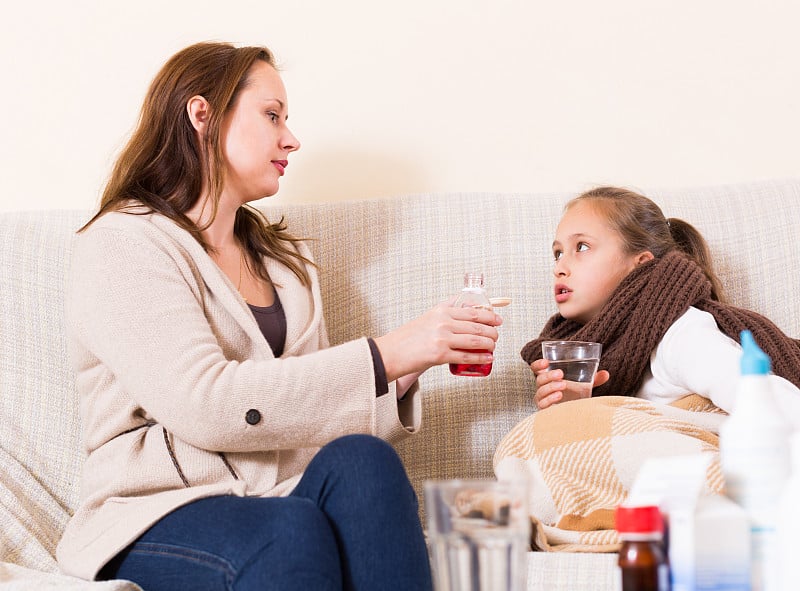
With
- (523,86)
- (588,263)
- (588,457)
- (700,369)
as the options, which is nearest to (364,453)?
(588,457)

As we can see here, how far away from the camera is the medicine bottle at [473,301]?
53.9 inches

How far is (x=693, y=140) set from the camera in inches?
84.8

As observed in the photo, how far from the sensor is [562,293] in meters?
1.78

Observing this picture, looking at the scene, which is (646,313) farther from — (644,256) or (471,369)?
(471,369)

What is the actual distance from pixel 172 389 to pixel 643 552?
774 mm

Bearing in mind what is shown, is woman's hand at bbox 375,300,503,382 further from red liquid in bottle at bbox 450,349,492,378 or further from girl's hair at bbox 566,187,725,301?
girl's hair at bbox 566,187,725,301

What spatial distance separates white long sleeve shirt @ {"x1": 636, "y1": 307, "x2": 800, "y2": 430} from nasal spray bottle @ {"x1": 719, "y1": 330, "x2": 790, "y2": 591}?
0.71 m

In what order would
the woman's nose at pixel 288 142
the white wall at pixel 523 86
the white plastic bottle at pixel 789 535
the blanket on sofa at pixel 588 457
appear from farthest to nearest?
the white wall at pixel 523 86
the woman's nose at pixel 288 142
the blanket on sofa at pixel 588 457
the white plastic bottle at pixel 789 535

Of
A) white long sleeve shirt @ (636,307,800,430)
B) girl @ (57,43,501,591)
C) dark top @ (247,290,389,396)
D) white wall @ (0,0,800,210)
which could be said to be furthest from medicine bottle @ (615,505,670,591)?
white wall @ (0,0,800,210)

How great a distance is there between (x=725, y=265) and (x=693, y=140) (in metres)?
0.41

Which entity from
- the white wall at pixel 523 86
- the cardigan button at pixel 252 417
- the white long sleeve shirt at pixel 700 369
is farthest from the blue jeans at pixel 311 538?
the white wall at pixel 523 86

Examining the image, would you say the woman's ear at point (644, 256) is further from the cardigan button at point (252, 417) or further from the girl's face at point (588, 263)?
the cardigan button at point (252, 417)

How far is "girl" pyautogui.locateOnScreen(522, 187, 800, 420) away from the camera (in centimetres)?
158

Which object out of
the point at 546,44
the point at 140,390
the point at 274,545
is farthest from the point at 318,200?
the point at 274,545
